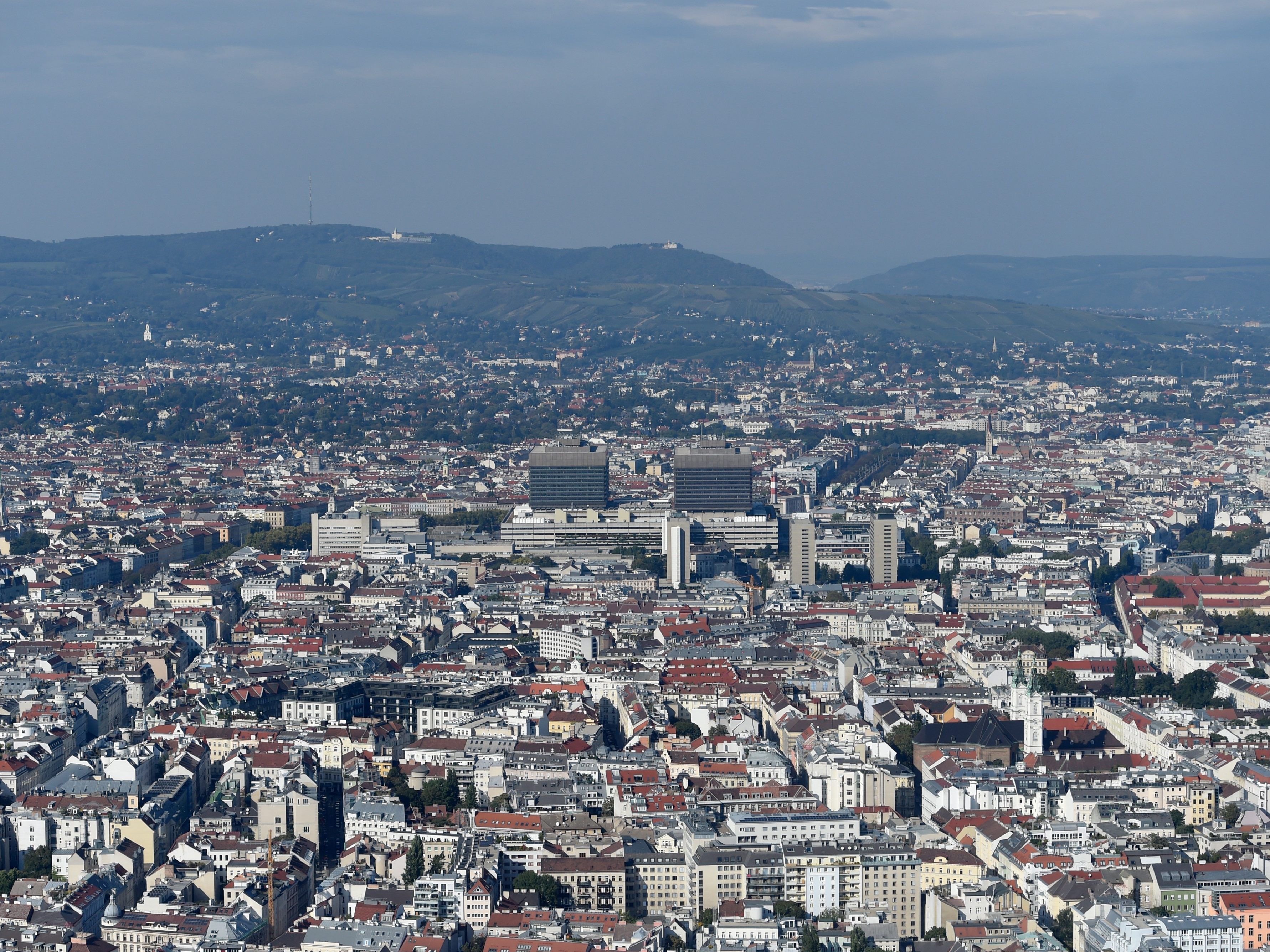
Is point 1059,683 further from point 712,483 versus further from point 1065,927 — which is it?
point 712,483

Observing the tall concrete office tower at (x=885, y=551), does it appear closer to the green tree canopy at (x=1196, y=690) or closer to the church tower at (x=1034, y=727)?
the green tree canopy at (x=1196, y=690)

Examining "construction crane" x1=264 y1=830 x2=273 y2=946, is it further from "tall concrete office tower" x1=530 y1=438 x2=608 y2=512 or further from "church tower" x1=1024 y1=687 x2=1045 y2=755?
"tall concrete office tower" x1=530 y1=438 x2=608 y2=512

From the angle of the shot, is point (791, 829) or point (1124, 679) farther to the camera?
point (1124, 679)

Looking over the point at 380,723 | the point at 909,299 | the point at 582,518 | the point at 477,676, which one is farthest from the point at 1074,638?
the point at 909,299

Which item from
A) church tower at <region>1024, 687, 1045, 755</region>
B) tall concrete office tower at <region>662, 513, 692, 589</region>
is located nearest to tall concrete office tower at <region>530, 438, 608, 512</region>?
tall concrete office tower at <region>662, 513, 692, 589</region>

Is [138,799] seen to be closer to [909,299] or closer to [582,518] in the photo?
[582,518]

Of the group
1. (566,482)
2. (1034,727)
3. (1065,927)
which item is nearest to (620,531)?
(566,482)

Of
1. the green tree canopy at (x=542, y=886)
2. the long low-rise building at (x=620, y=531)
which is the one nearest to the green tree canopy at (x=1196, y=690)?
the green tree canopy at (x=542, y=886)
